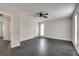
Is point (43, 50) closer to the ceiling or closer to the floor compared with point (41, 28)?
closer to the floor

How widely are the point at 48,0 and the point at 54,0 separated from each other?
0.36 ft

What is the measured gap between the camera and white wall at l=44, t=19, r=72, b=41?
8203 millimetres

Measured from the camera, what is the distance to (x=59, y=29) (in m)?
8.91

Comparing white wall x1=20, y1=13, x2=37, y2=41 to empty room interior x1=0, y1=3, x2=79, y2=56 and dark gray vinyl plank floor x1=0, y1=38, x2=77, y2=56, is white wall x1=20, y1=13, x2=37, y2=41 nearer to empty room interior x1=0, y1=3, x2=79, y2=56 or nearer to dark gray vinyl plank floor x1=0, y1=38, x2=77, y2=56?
empty room interior x1=0, y1=3, x2=79, y2=56

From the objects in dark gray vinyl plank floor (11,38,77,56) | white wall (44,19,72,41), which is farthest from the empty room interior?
dark gray vinyl plank floor (11,38,77,56)

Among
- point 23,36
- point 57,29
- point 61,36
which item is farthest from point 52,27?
point 23,36

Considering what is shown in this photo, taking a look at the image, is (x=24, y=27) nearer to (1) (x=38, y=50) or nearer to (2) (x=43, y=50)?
(1) (x=38, y=50)

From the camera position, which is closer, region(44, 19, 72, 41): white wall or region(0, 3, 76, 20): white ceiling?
region(0, 3, 76, 20): white ceiling

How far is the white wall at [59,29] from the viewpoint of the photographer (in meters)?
8.20

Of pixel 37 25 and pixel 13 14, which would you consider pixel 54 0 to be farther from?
pixel 37 25

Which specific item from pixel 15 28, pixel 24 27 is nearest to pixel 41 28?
pixel 24 27

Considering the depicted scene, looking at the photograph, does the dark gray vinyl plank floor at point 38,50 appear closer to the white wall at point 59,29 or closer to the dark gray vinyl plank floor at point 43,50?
the dark gray vinyl plank floor at point 43,50

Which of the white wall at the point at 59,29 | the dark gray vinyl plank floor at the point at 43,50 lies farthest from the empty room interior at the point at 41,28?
the dark gray vinyl plank floor at the point at 43,50

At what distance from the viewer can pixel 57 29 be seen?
9.10 metres
